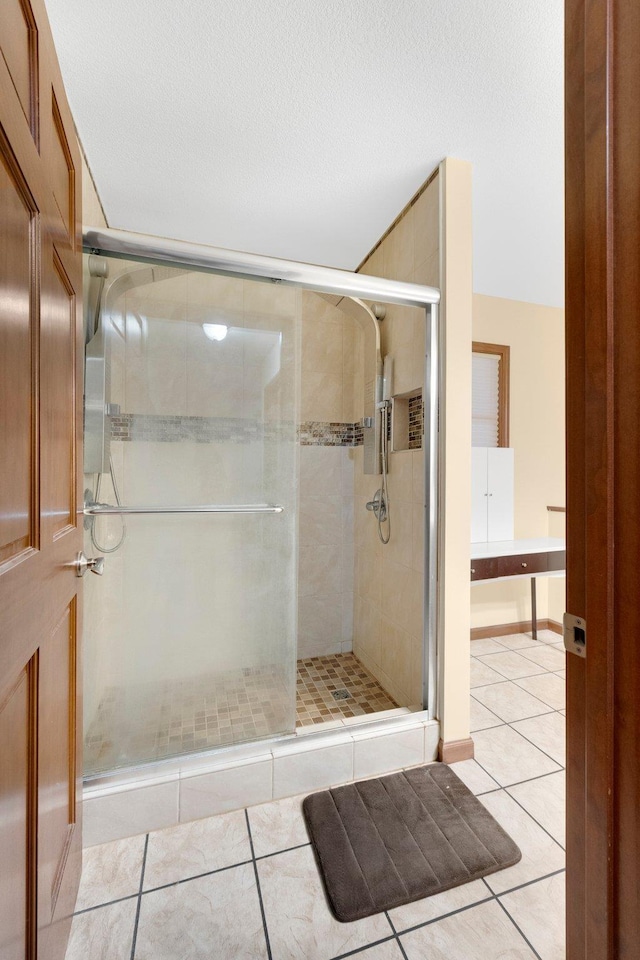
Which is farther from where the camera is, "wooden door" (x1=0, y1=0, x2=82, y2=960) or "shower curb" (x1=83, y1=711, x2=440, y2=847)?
"shower curb" (x1=83, y1=711, x2=440, y2=847)

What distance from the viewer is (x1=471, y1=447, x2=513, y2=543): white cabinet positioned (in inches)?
115

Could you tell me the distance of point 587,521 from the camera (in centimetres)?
58

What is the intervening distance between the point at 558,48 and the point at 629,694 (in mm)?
1798

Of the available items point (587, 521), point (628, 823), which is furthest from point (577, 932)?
point (587, 521)

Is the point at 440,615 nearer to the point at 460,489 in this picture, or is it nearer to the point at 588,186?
the point at 460,489

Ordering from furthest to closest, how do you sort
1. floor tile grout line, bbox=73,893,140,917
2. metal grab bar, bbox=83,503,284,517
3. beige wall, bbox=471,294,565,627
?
beige wall, bbox=471,294,565,627, metal grab bar, bbox=83,503,284,517, floor tile grout line, bbox=73,893,140,917

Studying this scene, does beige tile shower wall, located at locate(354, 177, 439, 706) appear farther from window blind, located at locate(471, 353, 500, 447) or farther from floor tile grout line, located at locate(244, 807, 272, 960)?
window blind, located at locate(471, 353, 500, 447)

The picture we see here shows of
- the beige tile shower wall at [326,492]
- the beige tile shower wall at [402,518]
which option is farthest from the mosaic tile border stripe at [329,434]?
the beige tile shower wall at [402,518]

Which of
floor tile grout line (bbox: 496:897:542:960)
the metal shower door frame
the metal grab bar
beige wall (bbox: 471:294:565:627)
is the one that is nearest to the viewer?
floor tile grout line (bbox: 496:897:542:960)

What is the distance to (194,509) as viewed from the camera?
5.37 feet

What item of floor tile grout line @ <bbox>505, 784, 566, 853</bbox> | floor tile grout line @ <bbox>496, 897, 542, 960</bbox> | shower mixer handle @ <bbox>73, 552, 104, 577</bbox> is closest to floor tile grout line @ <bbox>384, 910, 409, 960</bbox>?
floor tile grout line @ <bbox>496, 897, 542, 960</bbox>

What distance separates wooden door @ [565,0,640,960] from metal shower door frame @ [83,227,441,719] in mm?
1065

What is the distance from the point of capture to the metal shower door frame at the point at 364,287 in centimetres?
139

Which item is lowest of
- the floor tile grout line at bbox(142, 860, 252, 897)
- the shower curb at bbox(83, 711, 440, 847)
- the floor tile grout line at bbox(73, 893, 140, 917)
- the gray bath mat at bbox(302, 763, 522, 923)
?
the floor tile grout line at bbox(73, 893, 140, 917)
